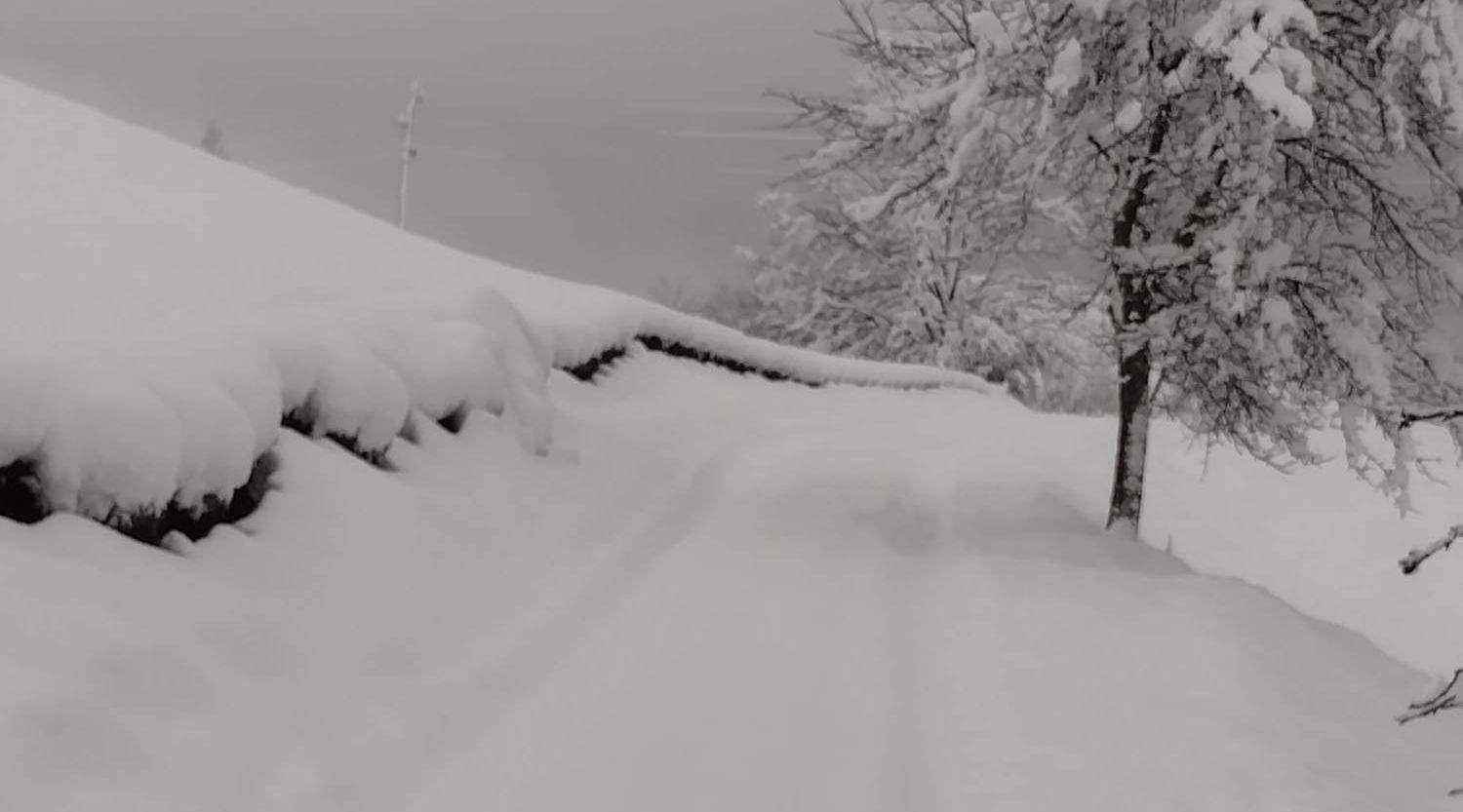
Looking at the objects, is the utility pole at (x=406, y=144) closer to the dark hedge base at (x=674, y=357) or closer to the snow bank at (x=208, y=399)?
the dark hedge base at (x=674, y=357)

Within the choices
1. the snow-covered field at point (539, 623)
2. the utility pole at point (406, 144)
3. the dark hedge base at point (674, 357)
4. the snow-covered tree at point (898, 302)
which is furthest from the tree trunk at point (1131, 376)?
the utility pole at point (406, 144)

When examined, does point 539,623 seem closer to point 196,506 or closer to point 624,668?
point 624,668

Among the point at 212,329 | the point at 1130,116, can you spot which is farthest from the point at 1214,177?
the point at 212,329

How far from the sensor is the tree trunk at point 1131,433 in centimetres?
991

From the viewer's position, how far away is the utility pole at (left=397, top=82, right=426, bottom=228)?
149 ft

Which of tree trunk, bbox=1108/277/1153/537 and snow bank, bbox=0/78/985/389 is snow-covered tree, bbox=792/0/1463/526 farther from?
snow bank, bbox=0/78/985/389

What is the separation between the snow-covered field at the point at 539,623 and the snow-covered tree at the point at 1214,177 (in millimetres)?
1557

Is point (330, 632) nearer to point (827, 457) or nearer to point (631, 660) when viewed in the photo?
point (631, 660)

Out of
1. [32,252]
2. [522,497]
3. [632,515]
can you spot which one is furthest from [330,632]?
[32,252]

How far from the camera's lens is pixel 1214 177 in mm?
8844

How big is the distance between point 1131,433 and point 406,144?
41.7 m

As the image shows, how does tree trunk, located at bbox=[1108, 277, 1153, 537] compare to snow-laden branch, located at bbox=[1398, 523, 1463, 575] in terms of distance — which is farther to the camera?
tree trunk, located at bbox=[1108, 277, 1153, 537]

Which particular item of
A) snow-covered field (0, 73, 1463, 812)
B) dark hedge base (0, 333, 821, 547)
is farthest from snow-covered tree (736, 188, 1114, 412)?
dark hedge base (0, 333, 821, 547)

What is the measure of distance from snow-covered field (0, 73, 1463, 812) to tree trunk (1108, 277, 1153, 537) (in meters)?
0.66
